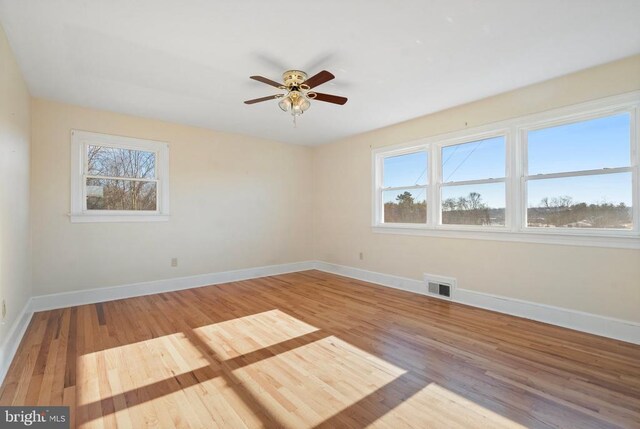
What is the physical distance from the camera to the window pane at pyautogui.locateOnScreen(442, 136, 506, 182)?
12.1 ft

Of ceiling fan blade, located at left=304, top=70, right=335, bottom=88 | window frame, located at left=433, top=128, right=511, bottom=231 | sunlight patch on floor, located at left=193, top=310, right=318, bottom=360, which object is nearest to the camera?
ceiling fan blade, located at left=304, top=70, right=335, bottom=88

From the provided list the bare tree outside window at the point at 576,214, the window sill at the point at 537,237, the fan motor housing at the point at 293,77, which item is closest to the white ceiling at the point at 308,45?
Answer: the fan motor housing at the point at 293,77

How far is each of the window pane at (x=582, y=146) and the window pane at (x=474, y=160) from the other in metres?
0.35

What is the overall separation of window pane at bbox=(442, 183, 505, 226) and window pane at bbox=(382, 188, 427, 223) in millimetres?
330

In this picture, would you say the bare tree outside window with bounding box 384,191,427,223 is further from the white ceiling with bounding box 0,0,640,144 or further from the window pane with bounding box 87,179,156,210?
the window pane with bounding box 87,179,156,210

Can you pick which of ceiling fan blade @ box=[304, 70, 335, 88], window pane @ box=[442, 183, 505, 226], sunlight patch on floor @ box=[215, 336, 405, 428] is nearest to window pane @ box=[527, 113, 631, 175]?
window pane @ box=[442, 183, 505, 226]

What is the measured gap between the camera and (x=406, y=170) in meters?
4.73

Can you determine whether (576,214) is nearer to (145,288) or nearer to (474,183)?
(474,183)

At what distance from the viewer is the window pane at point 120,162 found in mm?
3973

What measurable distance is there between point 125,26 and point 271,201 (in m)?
3.73

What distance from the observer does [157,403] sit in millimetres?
1855

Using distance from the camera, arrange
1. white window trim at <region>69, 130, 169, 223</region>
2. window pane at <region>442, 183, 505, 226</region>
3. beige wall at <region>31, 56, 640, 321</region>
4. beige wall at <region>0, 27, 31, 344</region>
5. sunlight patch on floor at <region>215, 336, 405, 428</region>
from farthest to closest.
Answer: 1. white window trim at <region>69, 130, 169, 223</region>
2. window pane at <region>442, 183, 505, 226</region>
3. beige wall at <region>31, 56, 640, 321</region>
4. beige wall at <region>0, 27, 31, 344</region>
5. sunlight patch on floor at <region>215, 336, 405, 428</region>

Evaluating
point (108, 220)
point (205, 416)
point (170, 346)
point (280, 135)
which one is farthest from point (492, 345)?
point (108, 220)

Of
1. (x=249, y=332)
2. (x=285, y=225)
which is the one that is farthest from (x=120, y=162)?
(x=249, y=332)
